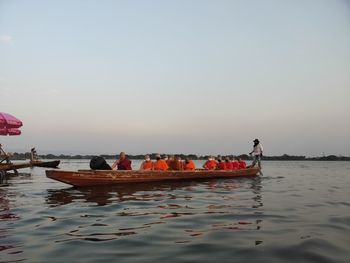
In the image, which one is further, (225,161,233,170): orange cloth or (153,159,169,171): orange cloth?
(225,161,233,170): orange cloth

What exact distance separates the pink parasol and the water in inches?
652

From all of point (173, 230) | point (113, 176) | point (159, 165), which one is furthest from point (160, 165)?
point (173, 230)

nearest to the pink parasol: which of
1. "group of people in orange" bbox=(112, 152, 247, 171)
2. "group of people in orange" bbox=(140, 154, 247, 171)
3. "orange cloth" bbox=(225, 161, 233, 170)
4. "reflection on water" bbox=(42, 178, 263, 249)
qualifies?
"group of people in orange" bbox=(112, 152, 247, 171)

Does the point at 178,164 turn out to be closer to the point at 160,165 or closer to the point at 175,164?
the point at 175,164

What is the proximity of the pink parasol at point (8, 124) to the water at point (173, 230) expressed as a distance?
1656cm

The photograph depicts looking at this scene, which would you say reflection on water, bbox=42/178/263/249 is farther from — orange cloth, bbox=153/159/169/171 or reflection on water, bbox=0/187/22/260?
orange cloth, bbox=153/159/169/171

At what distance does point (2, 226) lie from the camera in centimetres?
805

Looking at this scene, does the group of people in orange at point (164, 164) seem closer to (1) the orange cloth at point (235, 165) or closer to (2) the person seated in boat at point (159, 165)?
(2) the person seated in boat at point (159, 165)

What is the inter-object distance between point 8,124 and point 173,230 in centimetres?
2364

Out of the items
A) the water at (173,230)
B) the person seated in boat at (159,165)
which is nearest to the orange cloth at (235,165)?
the person seated in boat at (159,165)

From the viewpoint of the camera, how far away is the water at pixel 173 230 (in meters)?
5.85

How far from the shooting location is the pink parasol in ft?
89.8

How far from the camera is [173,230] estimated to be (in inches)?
301

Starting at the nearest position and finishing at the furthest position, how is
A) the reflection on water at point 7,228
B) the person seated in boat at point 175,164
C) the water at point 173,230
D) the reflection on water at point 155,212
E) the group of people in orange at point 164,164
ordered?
the water at point 173,230 < the reflection on water at point 7,228 < the reflection on water at point 155,212 < the group of people in orange at point 164,164 < the person seated in boat at point 175,164
